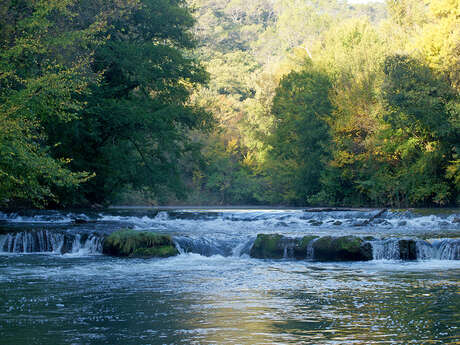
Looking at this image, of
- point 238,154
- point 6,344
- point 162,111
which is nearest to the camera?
point 6,344

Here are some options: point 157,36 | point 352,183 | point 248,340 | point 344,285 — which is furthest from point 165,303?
point 352,183

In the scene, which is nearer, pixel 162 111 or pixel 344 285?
pixel 344 285

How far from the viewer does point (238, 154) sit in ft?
191

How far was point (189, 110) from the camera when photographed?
3041cm

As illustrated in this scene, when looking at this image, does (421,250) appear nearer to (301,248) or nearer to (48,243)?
(301,248)

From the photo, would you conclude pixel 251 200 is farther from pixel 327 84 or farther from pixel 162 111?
pixel 162 111

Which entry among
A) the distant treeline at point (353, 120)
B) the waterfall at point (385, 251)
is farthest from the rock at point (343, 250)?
the distant treeline at point (353, 120)

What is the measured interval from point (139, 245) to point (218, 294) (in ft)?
22.8

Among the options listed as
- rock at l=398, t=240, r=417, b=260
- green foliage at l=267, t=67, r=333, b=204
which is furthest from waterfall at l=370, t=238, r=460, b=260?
green foliage at l=267, t=67, r=333, b=204

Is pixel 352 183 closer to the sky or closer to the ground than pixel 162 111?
closer to the ground

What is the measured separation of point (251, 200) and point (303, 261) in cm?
3709

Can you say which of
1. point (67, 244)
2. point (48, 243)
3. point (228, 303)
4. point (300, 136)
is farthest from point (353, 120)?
point (228, 303)

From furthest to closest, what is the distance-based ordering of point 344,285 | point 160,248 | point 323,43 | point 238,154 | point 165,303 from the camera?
point 238,154
point 323,43
point 160,248
point 344,285
point 165,303

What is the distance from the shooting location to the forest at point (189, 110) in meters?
18.3
